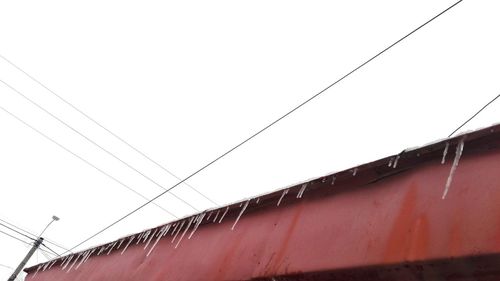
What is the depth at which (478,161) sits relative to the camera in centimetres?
199

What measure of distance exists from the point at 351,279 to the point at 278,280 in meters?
0.56

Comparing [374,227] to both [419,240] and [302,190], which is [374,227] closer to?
[419,240]

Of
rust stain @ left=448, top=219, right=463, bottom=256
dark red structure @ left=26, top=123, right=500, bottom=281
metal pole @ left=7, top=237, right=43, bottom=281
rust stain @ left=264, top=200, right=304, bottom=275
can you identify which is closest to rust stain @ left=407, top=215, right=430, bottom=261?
dark red structure @ left=26, top=123, right=500, bottom=281

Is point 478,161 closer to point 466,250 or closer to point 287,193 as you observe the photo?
point 466,250

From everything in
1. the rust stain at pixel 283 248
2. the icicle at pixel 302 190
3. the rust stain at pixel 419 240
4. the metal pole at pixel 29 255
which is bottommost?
the rust stain at pixel 419 240

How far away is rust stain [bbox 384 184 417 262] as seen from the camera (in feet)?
6.33

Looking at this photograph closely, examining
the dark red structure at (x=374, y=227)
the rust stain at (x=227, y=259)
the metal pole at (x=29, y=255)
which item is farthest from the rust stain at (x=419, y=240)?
the metal pole at (x=29, y=255)

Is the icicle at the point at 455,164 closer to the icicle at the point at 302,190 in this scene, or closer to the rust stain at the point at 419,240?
the rust stain at the point at 419,240

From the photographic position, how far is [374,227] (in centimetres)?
217

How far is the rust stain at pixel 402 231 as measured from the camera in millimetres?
1929

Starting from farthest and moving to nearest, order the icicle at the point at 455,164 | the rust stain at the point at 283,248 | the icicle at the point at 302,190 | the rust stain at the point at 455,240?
the icicle at the point at 302,190, the rust stain at the point at 283,248, the icicle at the point at 455,164, the rust stain at the point at 455,240

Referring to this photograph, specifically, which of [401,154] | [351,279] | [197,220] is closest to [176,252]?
[197,220]

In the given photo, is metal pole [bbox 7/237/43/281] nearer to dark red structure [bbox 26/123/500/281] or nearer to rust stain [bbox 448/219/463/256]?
dark red structure [bbox 26/123/500/281]

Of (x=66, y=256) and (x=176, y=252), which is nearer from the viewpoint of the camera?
(x=176, y=252)
